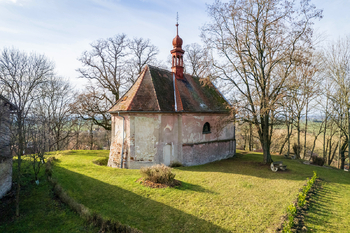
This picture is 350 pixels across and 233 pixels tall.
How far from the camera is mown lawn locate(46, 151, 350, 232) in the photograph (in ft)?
22.6

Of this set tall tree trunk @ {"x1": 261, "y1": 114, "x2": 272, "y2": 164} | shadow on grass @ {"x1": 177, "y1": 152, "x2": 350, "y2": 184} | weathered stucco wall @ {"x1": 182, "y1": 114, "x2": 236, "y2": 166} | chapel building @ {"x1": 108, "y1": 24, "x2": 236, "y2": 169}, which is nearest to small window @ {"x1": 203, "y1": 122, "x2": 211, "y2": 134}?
chapel building @ {"x1": 108, "y1": 24, "x2": 236, "y2": 169}

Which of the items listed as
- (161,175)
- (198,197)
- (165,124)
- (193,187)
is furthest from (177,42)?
(198,197)

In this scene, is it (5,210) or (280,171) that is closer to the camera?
(5,210)

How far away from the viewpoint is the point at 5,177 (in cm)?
1045

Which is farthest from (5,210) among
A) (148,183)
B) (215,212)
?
(215,212)

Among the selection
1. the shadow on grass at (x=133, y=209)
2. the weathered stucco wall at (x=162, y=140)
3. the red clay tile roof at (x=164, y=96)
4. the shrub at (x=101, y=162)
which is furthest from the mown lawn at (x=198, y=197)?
the red clay tile roof at (x=164, y=96)

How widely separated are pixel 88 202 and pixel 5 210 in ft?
13.0

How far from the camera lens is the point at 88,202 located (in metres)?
8.65

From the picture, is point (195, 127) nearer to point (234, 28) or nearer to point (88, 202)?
point (234, 28)

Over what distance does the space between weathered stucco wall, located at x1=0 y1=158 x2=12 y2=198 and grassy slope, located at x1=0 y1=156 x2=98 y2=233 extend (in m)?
0.87

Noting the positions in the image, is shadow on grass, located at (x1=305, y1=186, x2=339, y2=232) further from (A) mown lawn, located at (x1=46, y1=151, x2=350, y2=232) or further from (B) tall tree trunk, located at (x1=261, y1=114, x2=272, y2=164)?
(B) tall tree trunk, located at (x1=261, y1=114, x2=272, y2=164)

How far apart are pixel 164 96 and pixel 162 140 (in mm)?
3618

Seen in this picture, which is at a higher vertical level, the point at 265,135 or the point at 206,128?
the point at 206,128

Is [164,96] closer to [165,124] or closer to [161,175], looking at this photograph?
[165,124]
